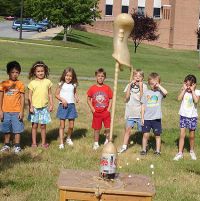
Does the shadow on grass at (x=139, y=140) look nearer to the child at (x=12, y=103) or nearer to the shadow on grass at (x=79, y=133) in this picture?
the shadow on grass at (x=79, y=133)

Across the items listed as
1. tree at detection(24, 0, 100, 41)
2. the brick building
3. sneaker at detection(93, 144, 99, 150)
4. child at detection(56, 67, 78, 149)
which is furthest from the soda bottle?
the brick building

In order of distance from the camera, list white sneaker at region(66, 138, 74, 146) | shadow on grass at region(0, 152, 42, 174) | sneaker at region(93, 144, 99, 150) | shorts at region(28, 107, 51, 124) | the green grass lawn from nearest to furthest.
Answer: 1. the green grass lawn
2. shadow on grass at region(0, 152, 42, 174)
3. shorts at region(28, 107, 51, 124)
4. sneaker at region(93, 144, 99, 150)
5. white sneaker at region(66, 138, 74, 146)

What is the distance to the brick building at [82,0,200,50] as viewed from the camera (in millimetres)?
69500

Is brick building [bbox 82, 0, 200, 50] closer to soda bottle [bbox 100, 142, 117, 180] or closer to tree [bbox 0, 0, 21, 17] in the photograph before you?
tree [bbox 0, 0, 21, 17]

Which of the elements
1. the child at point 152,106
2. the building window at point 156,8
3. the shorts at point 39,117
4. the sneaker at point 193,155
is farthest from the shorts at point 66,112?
the building window at point 156,8

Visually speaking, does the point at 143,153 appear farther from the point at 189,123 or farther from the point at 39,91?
the point at 39,91

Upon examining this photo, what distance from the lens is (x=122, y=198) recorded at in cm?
409

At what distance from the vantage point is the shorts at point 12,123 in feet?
26.9

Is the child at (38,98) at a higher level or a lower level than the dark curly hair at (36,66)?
lower

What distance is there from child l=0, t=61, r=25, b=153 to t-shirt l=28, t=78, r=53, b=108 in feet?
1.11

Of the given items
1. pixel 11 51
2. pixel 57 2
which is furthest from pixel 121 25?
pixel 57 2

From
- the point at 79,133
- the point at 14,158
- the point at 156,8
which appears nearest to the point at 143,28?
the point at 156,8

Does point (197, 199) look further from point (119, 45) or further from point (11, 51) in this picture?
point (11, 51)

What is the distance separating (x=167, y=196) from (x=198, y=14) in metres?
66.3
